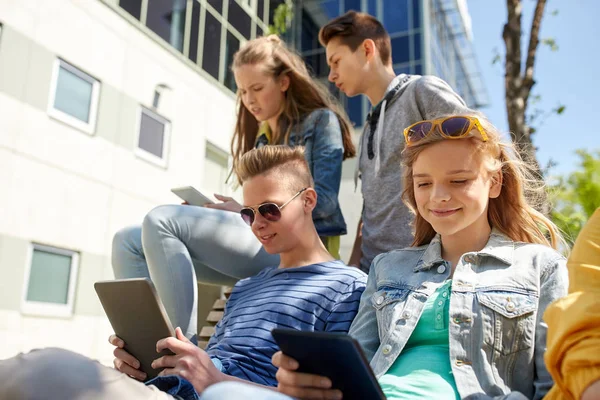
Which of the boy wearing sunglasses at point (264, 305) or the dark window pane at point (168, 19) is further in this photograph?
the dark window pane at point (168, 19)

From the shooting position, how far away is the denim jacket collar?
1744 millimetres

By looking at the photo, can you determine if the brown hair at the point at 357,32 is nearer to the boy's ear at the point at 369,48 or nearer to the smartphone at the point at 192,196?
the boy's ear at the point at 369,48

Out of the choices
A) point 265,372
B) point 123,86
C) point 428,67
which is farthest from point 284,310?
point 428,67

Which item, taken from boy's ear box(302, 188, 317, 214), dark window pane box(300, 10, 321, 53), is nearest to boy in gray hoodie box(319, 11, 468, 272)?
boy's ear box(302, 188, 317, 214)

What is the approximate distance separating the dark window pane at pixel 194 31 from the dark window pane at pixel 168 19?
34cm

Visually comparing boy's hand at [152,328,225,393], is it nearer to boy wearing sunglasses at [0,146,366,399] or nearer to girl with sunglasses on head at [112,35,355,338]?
boy wearing sunglasses at [0,146,366,399]

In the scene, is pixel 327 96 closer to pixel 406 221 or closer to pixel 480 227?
pixel 406 221

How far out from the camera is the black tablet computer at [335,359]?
1.18 m

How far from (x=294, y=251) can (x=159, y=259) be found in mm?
597

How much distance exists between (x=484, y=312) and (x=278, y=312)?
853 millimetres

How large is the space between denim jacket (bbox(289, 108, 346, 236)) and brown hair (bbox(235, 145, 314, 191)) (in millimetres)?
209

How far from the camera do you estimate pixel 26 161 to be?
846 cm

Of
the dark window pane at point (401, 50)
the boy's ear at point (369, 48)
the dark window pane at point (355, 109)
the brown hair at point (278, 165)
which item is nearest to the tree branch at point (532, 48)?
the boy's ear at point (369, 48)

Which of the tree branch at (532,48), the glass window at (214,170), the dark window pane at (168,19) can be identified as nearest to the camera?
the tree branch at (532,48)
